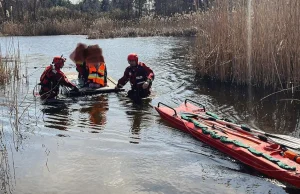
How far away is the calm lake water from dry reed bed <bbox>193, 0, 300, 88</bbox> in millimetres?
447

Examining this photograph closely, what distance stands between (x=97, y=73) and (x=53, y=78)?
126 cm

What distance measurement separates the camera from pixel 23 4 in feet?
101

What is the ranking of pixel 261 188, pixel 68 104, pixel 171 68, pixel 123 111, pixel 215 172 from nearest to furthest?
1. pixel 261 188
2. pixel 215 172
3. pixel 123 111
4. pixel 68 104
5. pixel 171 68

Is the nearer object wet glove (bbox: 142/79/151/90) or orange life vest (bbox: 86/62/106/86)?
wet glove (bbox: 142/79/151/90)

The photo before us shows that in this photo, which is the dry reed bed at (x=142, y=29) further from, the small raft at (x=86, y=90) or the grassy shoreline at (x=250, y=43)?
the small raft at (x=86, y=90)

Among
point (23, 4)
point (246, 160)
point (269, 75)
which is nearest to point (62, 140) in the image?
point (246, 160)

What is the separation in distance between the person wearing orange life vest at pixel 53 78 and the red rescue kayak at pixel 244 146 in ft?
7.95

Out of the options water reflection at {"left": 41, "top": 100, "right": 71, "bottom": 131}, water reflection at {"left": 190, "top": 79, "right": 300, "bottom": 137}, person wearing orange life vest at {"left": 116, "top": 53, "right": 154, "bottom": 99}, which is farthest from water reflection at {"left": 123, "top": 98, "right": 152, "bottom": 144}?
water reflection at {"left": 190, "top": 79, "right": 300, "bottom": 137}

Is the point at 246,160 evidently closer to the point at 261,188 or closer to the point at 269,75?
the point at 261,188

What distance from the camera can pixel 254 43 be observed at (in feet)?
26.6

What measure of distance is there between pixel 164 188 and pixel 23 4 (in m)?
29.8

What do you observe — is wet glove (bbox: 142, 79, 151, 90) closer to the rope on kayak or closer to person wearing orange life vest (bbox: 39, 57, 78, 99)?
person wearing orange life vest (bbox: 39, 57, 78, 99)

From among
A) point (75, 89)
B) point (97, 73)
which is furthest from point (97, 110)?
point (97, 73)

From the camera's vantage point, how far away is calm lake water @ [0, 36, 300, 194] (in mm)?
4223
